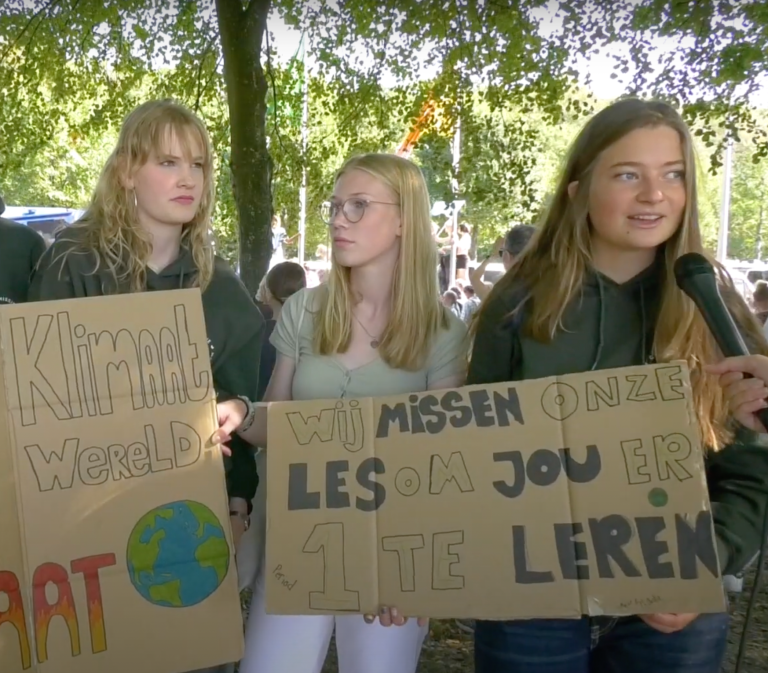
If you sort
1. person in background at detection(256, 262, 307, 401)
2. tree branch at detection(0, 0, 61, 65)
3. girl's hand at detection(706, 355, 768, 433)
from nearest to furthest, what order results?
girl's hand at detection(706, 355, 768, 433) < person in background at detection(256, 262, 307, 401) < tree branch at detection(0, 0, 61, 65)

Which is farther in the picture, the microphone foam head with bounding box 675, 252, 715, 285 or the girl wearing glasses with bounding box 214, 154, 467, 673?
the girl wearing glasses with bounding box 214, 154, 467, 673

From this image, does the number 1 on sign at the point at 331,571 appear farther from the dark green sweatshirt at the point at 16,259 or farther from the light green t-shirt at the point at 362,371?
the dark green sweatshirt at the point at 16,259

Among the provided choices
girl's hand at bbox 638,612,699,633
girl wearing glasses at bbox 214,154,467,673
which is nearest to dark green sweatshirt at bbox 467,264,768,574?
girl's hand at bbox 638,612,699,633

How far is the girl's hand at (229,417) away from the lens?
1.68 m

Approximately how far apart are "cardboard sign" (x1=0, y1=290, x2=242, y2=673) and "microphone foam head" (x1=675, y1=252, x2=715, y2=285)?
3.17 ft

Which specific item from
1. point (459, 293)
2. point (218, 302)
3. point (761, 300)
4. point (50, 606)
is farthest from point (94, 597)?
point (459, 293)

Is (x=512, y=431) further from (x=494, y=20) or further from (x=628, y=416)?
(x=494, y=20)

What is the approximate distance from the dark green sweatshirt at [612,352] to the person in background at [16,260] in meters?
1.16

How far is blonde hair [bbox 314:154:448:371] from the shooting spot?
1.92 m

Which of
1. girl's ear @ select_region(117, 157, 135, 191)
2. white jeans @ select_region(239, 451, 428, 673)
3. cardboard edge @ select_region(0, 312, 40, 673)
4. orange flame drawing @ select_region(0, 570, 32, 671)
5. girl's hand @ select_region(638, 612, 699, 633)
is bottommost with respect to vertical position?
white jeans @ select_region(239, 451, 428, 673)

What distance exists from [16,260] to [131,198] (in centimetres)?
37

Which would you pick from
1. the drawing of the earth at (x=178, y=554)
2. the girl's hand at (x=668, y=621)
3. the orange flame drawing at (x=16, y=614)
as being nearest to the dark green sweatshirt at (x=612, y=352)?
the girl's hand at (x=668, y=621)

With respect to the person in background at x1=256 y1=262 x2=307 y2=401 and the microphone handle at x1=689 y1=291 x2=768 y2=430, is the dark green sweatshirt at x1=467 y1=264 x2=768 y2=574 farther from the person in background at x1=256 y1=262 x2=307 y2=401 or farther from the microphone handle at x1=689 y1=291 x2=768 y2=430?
the person in background at x1=256 y1=262 x2=307 y2=401

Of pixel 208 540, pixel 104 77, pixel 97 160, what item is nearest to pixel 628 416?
pixel 208 540
